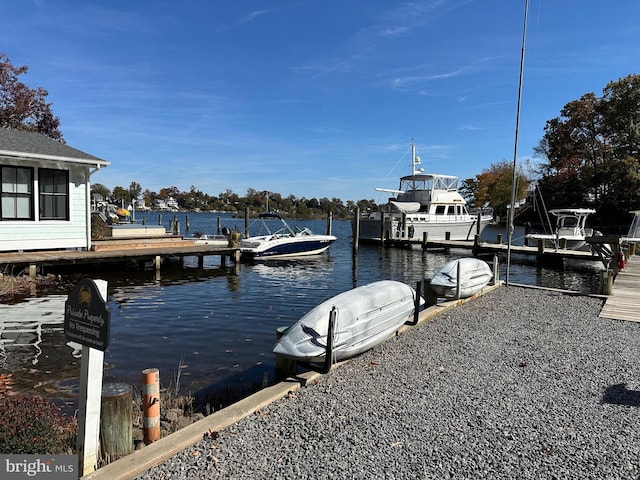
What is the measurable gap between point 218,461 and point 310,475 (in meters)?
0.78

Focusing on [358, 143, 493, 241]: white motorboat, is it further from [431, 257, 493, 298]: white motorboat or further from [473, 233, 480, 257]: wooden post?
[431, 257, 493, 298]: white motorboat

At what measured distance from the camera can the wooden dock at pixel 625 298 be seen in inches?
368

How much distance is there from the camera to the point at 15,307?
433 inches

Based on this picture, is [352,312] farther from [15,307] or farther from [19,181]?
[19,181]

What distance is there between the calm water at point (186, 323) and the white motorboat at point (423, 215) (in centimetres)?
1411

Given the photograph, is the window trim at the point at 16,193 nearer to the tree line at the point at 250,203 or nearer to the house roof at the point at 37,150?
the house roof at the point at 37,150

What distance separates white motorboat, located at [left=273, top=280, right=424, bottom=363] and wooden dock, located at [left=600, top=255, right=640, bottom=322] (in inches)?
201

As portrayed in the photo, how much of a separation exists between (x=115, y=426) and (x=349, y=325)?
3247mm

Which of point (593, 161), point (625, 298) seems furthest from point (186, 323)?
point (593, 161)

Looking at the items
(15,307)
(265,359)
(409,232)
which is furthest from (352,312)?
(409,232)

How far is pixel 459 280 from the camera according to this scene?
34.9 feet

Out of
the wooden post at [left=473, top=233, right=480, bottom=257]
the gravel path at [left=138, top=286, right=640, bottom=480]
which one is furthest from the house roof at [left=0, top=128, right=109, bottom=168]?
the wooden post at [left=473, top=233, right=480, bottom=257]

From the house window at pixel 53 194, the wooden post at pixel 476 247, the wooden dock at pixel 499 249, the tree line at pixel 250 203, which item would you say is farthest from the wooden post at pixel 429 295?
the tree line at pixel 250 203

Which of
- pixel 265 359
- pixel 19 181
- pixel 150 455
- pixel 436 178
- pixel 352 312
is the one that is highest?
pixel 436 178
